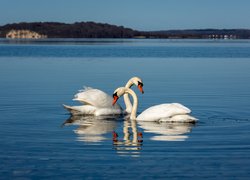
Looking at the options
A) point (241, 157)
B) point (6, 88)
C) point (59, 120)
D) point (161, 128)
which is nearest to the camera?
point (241, 157)

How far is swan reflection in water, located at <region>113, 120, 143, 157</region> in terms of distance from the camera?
1131 centimetres

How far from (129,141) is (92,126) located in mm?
2636

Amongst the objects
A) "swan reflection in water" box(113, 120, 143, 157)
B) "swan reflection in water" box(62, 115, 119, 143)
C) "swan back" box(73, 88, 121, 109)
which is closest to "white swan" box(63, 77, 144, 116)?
"swan back" box(73, 88, 121, 109)

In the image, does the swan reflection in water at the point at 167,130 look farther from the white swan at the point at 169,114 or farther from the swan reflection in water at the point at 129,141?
the swan reflection in water at the point at 129,141

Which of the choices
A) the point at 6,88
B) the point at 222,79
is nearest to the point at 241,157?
the point at 6,88

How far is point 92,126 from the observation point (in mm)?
15023

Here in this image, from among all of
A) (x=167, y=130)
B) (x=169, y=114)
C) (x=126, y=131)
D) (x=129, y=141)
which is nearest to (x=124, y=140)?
(x=129, y=141)

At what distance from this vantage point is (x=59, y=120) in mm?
15875

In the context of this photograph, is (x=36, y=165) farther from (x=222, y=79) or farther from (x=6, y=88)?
(x=222, y=79)

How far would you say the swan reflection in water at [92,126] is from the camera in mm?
12969

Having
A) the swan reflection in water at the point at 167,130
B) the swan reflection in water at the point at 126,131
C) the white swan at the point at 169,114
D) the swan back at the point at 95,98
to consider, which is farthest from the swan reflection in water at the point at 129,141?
the swan back at the point at 95,98

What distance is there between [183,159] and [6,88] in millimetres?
14035

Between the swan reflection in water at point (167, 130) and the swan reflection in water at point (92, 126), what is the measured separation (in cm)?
83

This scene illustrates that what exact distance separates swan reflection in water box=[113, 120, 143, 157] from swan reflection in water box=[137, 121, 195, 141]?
298mm
